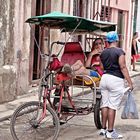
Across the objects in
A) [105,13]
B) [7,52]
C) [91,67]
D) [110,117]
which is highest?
[105,13]

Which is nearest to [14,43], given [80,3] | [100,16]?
[80,3]

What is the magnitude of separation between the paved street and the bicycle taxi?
11.3 inches

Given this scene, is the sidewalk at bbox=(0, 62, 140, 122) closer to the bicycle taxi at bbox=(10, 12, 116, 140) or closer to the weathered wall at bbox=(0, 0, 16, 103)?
the weathered wall at bbox=(0, 0, 16, 103)

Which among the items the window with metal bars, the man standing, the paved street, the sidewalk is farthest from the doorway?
the man standing

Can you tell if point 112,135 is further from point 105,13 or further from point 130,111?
point 105,13

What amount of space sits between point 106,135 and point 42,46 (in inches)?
265

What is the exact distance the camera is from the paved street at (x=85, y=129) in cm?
781

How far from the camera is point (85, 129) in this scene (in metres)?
8.41

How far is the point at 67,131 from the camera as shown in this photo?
8219mm

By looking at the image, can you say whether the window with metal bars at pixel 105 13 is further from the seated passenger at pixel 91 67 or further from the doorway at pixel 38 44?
the seated passenger at pixel 91 67

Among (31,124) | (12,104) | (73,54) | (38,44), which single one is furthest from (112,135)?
(38,44)

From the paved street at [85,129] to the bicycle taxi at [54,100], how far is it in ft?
0.94

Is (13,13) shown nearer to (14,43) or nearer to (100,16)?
(14,43)

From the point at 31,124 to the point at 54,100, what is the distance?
2.65 feet
